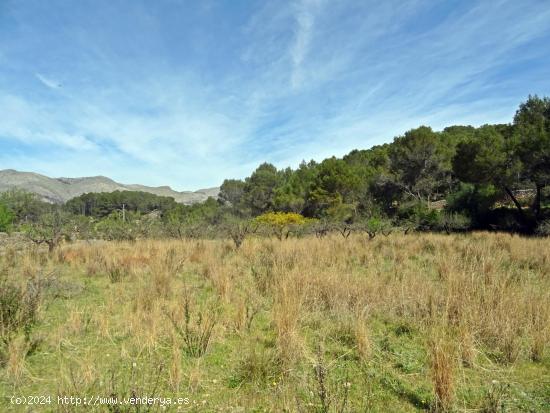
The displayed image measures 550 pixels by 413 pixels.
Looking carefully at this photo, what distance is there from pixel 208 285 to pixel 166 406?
13.0ft

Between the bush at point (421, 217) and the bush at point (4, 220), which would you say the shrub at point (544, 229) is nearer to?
the bush at point (421, 217)

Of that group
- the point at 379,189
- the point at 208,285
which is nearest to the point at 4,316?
the point at 208,285

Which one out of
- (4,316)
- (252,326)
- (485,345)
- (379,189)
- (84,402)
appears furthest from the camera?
(379,189)

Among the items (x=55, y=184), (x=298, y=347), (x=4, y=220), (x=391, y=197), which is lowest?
(x=298, y=347)

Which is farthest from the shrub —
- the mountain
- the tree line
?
the mountain

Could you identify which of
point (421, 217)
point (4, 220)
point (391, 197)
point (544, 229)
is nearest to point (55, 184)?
point (4, 220)

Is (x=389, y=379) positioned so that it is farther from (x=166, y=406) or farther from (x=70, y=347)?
(x=70, y=347)

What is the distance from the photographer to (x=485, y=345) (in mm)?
3275

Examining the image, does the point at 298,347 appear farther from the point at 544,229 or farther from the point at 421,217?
the point at 421,217

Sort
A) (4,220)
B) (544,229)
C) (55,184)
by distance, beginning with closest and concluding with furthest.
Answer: (544,229) < (4,220) < (55,184)

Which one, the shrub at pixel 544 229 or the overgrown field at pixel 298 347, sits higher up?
the shrub at pixel 544 229

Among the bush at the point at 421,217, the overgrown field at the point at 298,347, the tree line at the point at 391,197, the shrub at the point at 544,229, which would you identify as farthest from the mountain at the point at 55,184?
the overgrown field at the point at 298,347

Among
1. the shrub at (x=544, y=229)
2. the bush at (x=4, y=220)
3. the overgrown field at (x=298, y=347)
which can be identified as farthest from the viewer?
the bush at (x=4, y=220)

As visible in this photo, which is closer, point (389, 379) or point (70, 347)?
point (389, 379)
